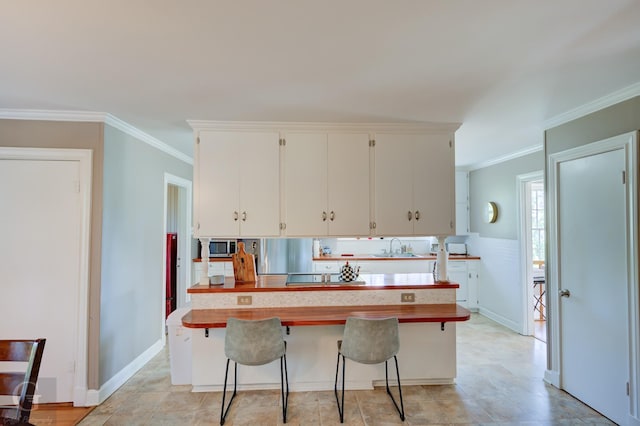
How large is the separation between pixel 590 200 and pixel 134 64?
3.46 m

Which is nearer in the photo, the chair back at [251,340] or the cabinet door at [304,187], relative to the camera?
the chair back at [251,340]

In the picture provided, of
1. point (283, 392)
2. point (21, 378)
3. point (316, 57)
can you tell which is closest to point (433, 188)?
point (316, 57)

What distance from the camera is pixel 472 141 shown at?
373 cm

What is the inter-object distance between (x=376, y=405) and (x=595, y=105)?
2981 mm

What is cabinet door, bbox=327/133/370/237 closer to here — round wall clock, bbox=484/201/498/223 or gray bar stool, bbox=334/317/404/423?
gray bar stool, bbox=334/317/404/423

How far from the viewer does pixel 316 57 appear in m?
1.82

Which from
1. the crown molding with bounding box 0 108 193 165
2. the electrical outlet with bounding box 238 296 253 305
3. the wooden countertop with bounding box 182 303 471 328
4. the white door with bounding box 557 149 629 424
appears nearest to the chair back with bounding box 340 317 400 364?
the wooden countertop with bounding box 182 303 471 328

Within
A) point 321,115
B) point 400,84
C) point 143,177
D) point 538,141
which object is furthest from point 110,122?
point 538,141

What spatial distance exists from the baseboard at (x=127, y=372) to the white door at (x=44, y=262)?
237 millimetres

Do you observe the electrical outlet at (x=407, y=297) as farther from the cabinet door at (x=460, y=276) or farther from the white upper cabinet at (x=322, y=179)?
the cabinet door at (x=460, y=276)

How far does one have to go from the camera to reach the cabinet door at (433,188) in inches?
120

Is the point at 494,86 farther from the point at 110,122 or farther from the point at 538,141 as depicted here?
the point at 110,122

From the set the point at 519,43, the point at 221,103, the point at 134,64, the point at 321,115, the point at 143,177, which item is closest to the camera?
the point at 519,43

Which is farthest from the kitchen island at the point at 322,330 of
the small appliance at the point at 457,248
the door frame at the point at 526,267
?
the small appliance at the point at 457,248
